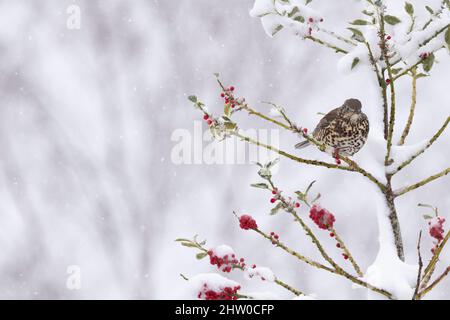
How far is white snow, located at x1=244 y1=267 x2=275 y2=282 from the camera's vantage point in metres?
1.59

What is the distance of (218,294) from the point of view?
5.22 ft

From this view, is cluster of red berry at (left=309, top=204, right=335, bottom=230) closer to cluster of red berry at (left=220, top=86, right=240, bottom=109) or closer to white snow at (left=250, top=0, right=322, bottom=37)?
cluster of red berry at (left=220, top=86, right=240, bottom=109)

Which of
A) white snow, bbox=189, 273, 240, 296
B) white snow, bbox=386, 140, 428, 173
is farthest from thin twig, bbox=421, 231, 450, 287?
white snow, bbox=189, 273, 240, 296

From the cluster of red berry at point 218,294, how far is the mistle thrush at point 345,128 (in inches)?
31.3

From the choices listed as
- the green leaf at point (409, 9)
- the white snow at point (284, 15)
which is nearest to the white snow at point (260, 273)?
the white snow at point (284, 15)

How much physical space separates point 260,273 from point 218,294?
0.12m

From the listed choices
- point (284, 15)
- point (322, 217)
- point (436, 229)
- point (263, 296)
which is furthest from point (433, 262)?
point (284, 15)

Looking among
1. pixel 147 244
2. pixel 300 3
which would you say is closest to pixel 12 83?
pixel 147 244

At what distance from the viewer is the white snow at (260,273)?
1593 mm

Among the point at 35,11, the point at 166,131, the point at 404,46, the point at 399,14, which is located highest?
the point at 35,11

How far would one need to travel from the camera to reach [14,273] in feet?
26.5

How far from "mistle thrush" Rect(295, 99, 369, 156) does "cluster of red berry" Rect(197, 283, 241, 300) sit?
795 millimetres

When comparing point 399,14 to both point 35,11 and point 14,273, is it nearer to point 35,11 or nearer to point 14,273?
point 14,273
